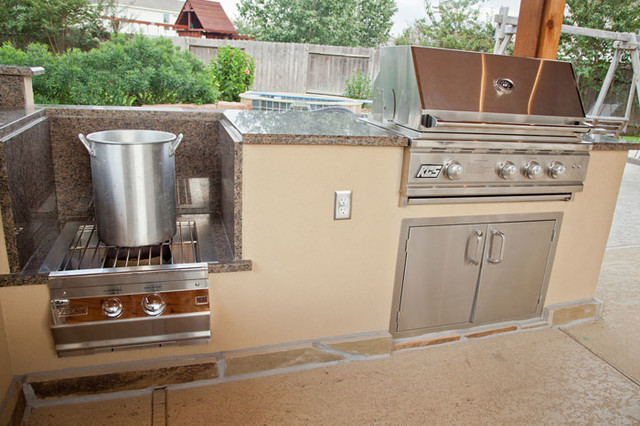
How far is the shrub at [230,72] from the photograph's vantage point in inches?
257

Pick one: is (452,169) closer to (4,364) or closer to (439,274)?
(439,274)

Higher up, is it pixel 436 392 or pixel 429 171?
pixel 429 171

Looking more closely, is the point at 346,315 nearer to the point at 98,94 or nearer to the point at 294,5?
the point at 98,94

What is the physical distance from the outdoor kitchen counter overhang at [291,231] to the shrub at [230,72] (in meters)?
4.81

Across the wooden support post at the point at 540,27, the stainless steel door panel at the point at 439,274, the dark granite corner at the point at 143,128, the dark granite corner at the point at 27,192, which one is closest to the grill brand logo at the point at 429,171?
the stainless steel door panel at the point at 439,274

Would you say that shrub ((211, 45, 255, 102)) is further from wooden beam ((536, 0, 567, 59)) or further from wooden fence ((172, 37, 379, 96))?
wooden beam ((536, 0, 567, 59))

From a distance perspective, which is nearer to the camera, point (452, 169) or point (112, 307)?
point (112, 307)

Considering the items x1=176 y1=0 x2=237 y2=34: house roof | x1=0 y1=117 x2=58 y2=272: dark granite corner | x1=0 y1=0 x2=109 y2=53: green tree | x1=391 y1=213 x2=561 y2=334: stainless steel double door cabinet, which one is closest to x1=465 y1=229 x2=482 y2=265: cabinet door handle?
x1=391 y1=213 x2=561 y2=334: stainless steel double door cabinet

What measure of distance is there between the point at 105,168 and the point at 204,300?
59cm

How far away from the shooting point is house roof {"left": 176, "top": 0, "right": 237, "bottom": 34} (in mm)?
14781

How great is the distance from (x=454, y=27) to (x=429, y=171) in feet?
41.9

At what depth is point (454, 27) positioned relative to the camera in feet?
42.5

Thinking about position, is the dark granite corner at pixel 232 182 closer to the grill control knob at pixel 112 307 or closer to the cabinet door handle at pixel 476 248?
the grill control knob at pixel 112 307

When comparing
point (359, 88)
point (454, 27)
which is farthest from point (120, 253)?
point (454, 27)
